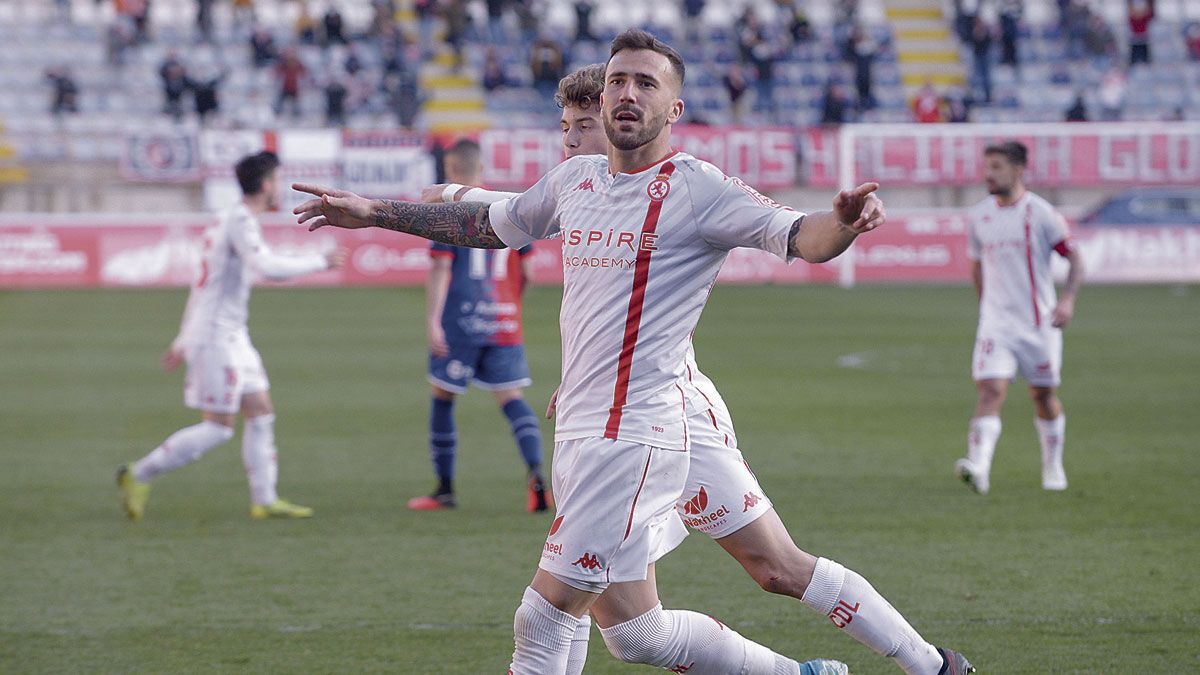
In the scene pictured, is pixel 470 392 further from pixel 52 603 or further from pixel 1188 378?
pixel 52 603

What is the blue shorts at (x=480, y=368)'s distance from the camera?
8.65 meters

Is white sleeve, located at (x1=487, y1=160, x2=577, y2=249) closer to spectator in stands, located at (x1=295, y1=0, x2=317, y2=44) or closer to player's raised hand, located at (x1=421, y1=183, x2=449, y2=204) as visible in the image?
player's raised hand, located at (x1=421, y1=183, x2=449, y2=204)

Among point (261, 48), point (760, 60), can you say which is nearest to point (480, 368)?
point (760, 60)

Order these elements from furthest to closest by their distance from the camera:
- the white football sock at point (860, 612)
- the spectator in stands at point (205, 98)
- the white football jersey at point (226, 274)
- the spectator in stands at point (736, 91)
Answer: the spectator in stands at point (736, 91) < the spectator in stands at point (205, 98) < the white football jersey at point (226, 274) < the white football sock at point (860, 612)

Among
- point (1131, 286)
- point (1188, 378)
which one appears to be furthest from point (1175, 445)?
point (1131, 286)

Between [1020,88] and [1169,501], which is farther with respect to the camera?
[1020,88]

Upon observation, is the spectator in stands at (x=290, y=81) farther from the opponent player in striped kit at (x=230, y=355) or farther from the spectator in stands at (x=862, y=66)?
the opponent player in striped kit at (x=230, y=355)

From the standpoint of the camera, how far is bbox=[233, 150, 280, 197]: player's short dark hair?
26.9 feet

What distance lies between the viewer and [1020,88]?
3506cm

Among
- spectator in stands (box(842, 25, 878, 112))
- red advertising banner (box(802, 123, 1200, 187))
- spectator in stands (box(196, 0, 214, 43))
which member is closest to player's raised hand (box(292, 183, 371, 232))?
red advertising banner (box(802, 123, 1200, 187))

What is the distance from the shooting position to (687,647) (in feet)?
14.4

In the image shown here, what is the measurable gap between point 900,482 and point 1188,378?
6629mm

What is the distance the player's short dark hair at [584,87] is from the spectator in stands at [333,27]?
99.4ft

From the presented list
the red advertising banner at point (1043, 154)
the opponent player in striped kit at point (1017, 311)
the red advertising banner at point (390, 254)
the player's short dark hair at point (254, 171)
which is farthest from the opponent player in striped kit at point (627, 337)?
the red advertising banner at point (1043, 154)
